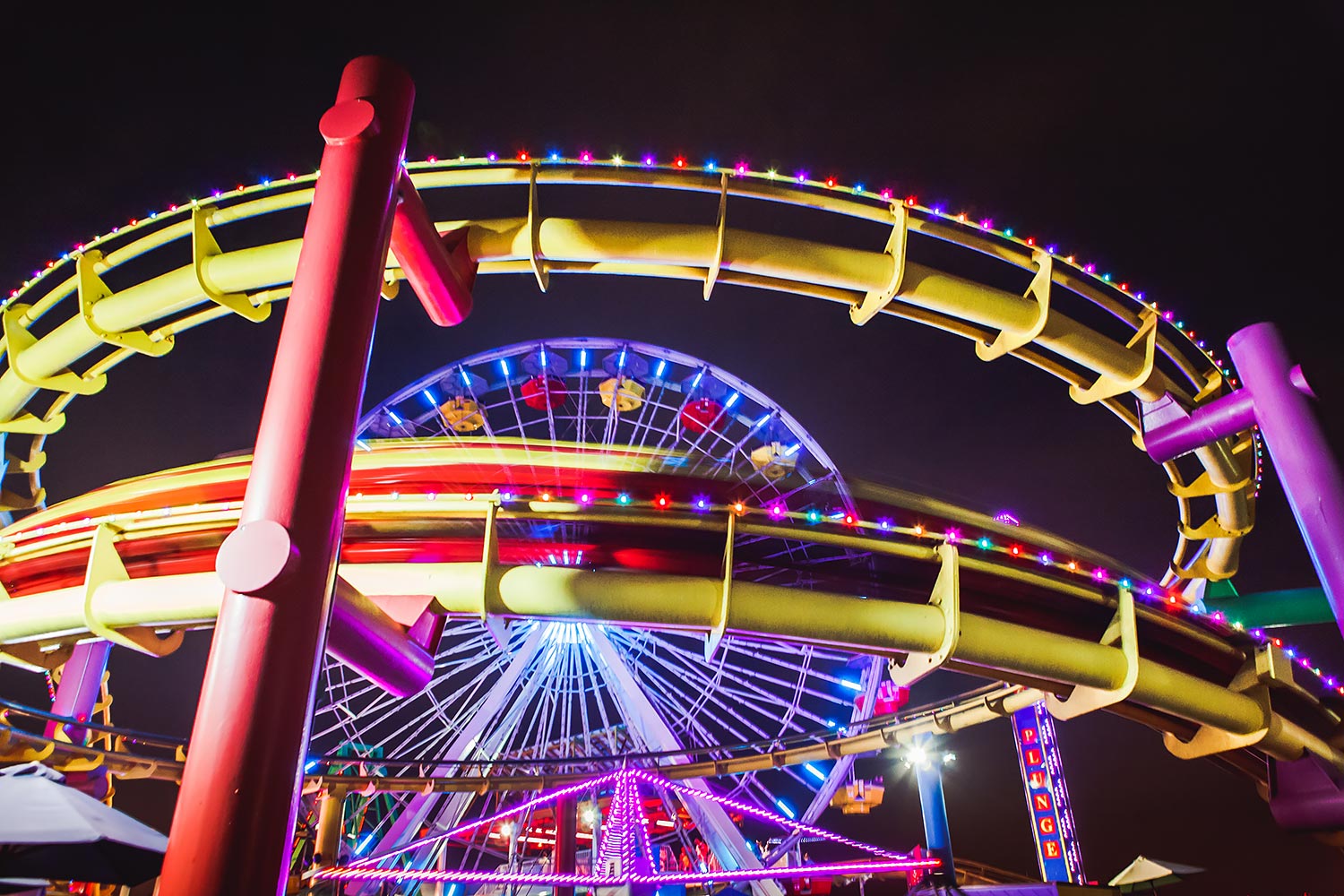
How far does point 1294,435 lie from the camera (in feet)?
21.2

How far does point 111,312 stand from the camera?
8.34 m

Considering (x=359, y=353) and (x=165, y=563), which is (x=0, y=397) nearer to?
(x=165, y=563)

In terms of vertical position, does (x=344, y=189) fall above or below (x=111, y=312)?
below

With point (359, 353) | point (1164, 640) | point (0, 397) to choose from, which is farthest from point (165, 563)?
point (1164, 640)

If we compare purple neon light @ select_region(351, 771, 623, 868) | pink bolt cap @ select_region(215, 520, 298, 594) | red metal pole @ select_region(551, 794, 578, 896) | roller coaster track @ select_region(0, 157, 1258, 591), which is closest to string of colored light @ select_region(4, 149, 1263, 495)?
roller coaster track @ select_region(0, 157, 1258, 591)

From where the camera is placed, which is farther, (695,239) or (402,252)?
(695,239)

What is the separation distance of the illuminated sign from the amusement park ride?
11082 mm

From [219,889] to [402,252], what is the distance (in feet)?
13.0

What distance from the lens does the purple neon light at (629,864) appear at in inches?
428

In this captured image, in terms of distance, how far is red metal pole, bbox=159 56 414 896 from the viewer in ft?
10.2

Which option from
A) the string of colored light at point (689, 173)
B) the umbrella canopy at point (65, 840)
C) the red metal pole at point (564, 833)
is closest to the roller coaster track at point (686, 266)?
the string of colored light at point (689, 173)

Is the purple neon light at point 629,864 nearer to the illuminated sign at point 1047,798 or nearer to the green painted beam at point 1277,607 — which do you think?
the green painted beam at point 1277,607

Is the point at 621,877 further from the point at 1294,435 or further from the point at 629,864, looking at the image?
the point at 1294,435

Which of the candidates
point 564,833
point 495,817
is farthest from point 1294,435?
point 564,833
